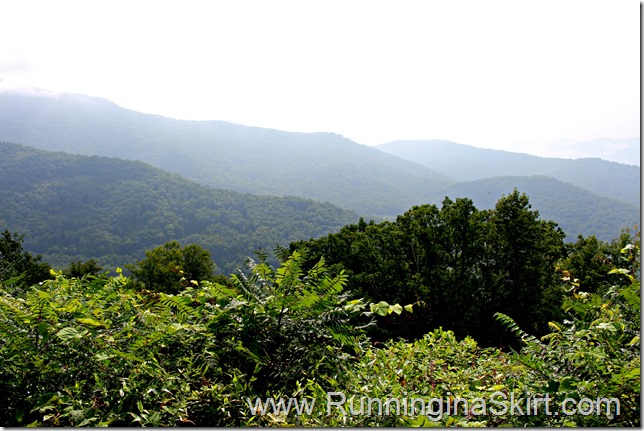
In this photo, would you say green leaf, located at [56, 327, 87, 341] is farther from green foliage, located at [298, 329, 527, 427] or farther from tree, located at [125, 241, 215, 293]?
tree, located at [125, 241, 215, 293]

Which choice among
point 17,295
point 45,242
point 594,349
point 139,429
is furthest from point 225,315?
point 45,242

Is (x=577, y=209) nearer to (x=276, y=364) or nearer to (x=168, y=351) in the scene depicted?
(x=276, y=364)

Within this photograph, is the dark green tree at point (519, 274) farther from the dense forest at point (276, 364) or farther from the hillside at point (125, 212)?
the hillside at point (125, 212)

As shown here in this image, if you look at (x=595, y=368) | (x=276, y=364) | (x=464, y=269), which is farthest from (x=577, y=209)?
(x=276, y=364)

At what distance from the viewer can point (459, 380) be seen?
1988mm

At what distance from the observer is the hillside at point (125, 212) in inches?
4006

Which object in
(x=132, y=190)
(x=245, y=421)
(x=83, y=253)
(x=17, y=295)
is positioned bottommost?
(x=83, y=253)

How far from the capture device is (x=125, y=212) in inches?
5022

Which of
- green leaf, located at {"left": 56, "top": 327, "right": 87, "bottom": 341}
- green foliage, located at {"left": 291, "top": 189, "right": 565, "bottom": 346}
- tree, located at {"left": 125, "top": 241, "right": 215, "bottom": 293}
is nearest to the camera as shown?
green leaf, located at {"left": 56, "top": 327, "right": 87, "bottom": 341}

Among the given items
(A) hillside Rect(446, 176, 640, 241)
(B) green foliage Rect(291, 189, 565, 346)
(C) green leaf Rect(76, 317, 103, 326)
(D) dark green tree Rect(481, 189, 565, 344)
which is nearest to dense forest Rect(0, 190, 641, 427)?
(C) green leaf Rect(76, 317, 103, 326)

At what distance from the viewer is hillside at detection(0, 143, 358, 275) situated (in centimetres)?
10175

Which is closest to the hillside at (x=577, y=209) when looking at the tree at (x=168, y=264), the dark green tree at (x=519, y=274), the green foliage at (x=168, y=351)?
the dark green tree at (x=519, y=274)

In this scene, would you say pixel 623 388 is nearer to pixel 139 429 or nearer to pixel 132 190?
pixel 139 429

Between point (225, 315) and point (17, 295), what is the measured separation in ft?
4.50
